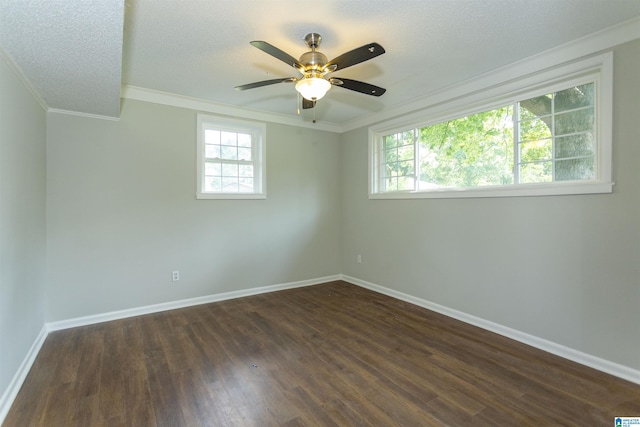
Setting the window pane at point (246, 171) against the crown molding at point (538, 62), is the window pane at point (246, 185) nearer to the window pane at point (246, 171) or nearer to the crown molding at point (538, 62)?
the window pane at point (246, 171)

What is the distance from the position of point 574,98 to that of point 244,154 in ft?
12.2

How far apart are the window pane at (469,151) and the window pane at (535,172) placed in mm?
115

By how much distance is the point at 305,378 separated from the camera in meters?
2.25

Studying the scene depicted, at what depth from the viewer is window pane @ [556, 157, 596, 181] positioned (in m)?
2.51

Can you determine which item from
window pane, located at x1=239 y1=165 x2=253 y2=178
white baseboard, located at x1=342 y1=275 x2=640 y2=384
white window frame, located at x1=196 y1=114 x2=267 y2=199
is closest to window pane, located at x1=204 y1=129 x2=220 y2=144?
white window frame, located at x1=196 y1=114 x2=267 y2=199

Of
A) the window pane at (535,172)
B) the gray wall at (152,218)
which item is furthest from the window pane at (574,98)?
the gray wall at (152,218)

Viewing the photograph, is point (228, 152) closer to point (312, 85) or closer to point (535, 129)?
point (312, 85)

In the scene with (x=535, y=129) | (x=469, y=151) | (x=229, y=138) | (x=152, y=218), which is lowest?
(x=152, y=218)

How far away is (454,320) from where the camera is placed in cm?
334

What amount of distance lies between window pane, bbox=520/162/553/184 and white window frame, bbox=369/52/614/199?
0.09 m

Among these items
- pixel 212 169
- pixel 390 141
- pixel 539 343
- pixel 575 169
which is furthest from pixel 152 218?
pixel 575 169

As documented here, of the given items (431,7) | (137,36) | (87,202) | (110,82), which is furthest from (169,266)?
(431,7)

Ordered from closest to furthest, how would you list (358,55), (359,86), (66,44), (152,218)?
(66,44)
(358,55)
(359,86)
(152,218)

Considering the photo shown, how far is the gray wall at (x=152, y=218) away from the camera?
3.16 metres
